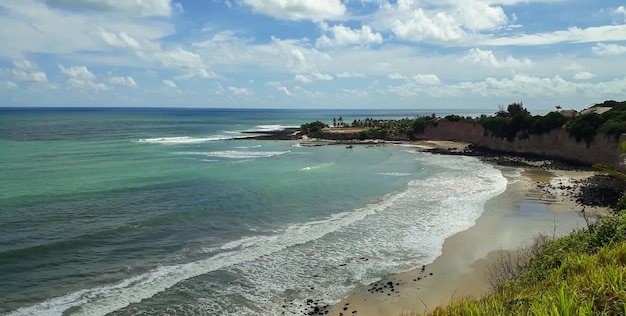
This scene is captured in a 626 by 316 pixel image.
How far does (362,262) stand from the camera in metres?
17.8

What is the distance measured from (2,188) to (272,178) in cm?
1961

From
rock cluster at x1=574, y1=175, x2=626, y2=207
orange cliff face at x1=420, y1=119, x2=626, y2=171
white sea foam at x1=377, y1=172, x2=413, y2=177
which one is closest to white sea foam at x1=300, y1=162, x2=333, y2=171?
white sea foam at x1=377, y1=172, x2=413, y2=177

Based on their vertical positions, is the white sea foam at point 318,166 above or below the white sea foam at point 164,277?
above

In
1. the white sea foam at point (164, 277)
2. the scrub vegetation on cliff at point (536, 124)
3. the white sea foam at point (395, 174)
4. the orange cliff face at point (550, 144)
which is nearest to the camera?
the white sea foam at point (164, 277)

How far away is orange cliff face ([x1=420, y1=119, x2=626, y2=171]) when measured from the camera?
40184 mm

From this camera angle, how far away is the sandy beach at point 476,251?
47.1ft

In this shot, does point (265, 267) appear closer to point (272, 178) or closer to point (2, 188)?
point (272, 178)

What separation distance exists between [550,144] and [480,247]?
3603cm

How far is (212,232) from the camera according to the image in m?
21.8

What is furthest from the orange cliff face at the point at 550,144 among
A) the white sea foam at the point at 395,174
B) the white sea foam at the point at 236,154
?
the white sea foam at the point at 236,154

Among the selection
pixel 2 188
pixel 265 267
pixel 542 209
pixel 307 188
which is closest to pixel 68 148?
pixel 2 188

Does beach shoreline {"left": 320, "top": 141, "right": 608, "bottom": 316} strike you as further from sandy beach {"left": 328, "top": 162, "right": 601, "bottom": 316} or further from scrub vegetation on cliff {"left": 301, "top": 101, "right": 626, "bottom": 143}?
scrub vegetation on cliff {"left": 301, "top": 101, "right": 626, "bottom": 143}

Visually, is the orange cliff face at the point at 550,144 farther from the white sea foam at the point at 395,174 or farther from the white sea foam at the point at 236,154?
the white sea foam at the point at 236,154

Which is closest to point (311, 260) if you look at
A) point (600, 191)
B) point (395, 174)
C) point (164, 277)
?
point (164, 277)
